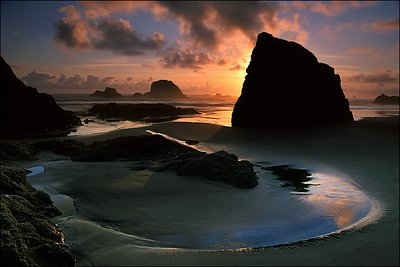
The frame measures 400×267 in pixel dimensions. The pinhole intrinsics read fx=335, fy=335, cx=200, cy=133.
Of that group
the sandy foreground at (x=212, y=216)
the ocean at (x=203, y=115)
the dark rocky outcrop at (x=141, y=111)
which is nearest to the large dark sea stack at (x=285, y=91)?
the ocean at (x=203, y=115)

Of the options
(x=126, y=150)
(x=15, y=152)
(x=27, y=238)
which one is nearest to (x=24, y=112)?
(x=15, y=152)

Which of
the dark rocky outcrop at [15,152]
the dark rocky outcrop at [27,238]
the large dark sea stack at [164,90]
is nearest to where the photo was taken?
the dark rocky outcrop at [27,238]

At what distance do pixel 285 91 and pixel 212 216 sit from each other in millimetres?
17986

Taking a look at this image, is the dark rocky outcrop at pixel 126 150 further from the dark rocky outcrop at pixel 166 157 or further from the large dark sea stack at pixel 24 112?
the large dark sea stack at pixel 24 112

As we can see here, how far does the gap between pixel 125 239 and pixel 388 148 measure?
12.8 metres

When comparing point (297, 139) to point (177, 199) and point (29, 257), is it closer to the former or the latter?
point (177, 199)

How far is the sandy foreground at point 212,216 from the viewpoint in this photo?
4594 mm

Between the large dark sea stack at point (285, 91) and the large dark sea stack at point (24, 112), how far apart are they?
1298 centimetres

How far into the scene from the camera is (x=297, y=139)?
1778cm

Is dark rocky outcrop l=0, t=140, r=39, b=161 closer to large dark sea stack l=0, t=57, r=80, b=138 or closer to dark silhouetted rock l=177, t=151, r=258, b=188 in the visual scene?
dark silhouetted rock l=177, t=151, r=258, b=188

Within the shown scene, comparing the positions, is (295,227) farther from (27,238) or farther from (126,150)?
(126,150)

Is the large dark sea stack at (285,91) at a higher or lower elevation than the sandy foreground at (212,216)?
higher

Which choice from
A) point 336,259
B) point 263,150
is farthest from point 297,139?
point 336,259

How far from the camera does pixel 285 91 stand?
2261 cm
